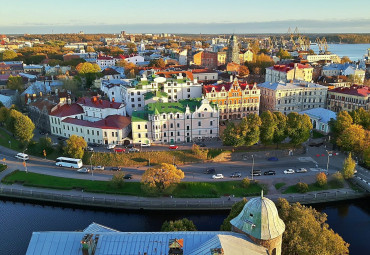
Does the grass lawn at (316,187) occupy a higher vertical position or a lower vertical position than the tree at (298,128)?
lower

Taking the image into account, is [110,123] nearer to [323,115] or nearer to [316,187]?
[316,187]

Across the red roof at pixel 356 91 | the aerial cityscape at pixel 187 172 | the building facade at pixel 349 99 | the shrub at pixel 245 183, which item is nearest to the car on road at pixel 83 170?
the aerial cityscape at pixel 187 172

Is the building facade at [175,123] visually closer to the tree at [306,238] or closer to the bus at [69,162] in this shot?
the bus at [69,162]

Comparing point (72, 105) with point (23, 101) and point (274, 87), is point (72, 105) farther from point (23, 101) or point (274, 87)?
point (274, 87)

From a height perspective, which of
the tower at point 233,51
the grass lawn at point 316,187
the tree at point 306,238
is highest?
the tower at point 233,51

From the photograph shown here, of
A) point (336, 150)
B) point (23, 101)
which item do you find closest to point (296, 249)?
point (336, 150)

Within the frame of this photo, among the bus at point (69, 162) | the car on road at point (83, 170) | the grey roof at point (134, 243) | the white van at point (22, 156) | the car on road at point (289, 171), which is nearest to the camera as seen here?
the grey roof at point (134, 243)

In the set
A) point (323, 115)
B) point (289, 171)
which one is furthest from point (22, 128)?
point (323, 115)

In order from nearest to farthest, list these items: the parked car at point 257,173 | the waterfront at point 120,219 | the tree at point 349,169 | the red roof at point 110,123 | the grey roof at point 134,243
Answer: the grey roof at point 134,243, the waterfront at point 120,219, the tree at point 349,169, the parked car at point 257,173, the red roof at point 110,123
